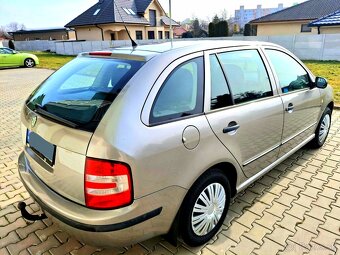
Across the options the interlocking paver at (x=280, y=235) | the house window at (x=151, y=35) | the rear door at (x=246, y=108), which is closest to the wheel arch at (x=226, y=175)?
the rear door at (x=246, y=108)

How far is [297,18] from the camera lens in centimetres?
2927

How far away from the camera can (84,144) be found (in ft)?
5.62

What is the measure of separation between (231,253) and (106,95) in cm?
161

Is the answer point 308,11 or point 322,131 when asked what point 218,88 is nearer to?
point 322,131

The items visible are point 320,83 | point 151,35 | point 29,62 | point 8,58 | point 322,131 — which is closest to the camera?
point 320,83

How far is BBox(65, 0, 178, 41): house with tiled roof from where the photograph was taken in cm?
3266

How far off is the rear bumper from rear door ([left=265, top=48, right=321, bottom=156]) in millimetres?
1748

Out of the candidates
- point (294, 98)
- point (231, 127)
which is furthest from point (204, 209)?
point (294, 98)

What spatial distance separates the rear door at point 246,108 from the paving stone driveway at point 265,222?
0.43m

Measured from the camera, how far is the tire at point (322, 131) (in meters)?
4.06

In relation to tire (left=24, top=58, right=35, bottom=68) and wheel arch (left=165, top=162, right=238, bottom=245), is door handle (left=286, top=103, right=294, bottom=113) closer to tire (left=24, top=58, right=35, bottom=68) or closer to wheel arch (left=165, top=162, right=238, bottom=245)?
wheel arch (left=165, top=162, right=238, bottom=245)

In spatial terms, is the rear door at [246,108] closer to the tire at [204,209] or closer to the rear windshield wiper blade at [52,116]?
the tire at [204,209]

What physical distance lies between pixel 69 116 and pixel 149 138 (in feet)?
1.98

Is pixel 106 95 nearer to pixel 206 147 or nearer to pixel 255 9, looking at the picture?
pixel 206 147
